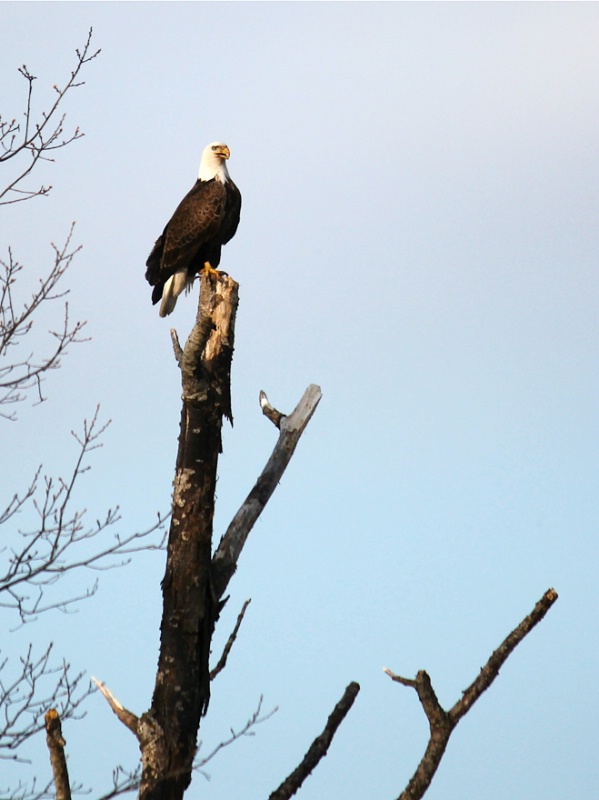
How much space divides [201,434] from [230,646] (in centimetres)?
93

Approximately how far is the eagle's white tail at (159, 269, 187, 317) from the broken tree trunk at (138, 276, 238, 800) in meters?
3.54

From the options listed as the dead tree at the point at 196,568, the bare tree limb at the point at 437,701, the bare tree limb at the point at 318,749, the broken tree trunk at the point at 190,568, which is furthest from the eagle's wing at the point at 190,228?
the bare tree limb at the point at 437,701

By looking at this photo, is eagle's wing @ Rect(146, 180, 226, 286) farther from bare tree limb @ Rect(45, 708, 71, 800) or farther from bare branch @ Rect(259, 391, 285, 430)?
bare tree limb @ Rect(45, 708, 71, 800)

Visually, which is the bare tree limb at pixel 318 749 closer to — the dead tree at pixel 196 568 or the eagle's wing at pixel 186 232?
the dead tree at pixel 196 568

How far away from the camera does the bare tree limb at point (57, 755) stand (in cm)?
358

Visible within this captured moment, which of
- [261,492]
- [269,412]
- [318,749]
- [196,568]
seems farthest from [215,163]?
[318,749]

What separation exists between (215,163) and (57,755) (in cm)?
634

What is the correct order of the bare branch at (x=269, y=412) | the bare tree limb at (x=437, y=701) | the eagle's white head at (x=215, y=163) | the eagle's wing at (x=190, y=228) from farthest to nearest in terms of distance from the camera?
1. the eagle's white head at (x=215, y=163)
2. the eagle's wing at (x=190, y=228)
3. the bare branch at (x=269, y=412)
4. the bare tree limb at (x=437, y=701)

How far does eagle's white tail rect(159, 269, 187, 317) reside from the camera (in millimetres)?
8805

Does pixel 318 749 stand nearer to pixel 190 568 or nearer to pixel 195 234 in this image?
pixel 190 568

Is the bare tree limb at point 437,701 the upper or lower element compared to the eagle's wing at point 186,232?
lower

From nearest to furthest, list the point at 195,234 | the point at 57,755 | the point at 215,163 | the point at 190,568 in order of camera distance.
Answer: the point at 57,755, the point at 190,568, the point at 195,234, the point at 215,163

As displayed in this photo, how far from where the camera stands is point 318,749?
13.7 ft

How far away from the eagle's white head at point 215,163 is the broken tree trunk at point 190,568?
4014mm
